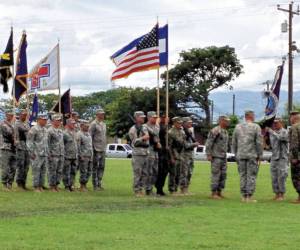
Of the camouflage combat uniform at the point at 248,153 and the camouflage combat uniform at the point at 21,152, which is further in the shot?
the camouflage combat uniform at the point at 21,152

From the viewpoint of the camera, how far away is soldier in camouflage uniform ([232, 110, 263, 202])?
15.1 metres

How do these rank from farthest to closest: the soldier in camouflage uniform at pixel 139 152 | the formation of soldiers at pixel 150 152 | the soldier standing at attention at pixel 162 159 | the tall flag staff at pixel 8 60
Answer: the tall flag staff at pixel 8 60 < the soldier standing at attention at pixel 162 159 < the soldier in camouflage uniform at pixel 139 152 < the formation of soldiers at pixel 150 152

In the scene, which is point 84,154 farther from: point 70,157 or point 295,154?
point 295,154

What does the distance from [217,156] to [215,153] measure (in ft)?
0.27

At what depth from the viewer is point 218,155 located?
53.2ft

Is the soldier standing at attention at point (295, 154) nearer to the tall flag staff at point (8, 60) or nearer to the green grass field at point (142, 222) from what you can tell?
the green grass field at point (142, 222)

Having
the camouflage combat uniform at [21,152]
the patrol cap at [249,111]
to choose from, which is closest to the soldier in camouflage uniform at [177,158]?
the patrol cap at [249,111]

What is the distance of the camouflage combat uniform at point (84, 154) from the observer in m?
17.8

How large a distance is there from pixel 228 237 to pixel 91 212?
135 inches

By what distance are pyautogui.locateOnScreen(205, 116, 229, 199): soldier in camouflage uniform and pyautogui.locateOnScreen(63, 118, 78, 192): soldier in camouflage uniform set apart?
3533 mm

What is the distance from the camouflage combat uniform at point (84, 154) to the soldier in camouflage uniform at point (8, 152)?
1.61 metres

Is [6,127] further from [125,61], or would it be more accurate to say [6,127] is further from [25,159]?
[125,61]

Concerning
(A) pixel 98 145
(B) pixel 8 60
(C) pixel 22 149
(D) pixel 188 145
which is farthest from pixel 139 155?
(B) pixel 8 60

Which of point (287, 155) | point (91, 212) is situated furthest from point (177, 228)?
point (287, 155)
